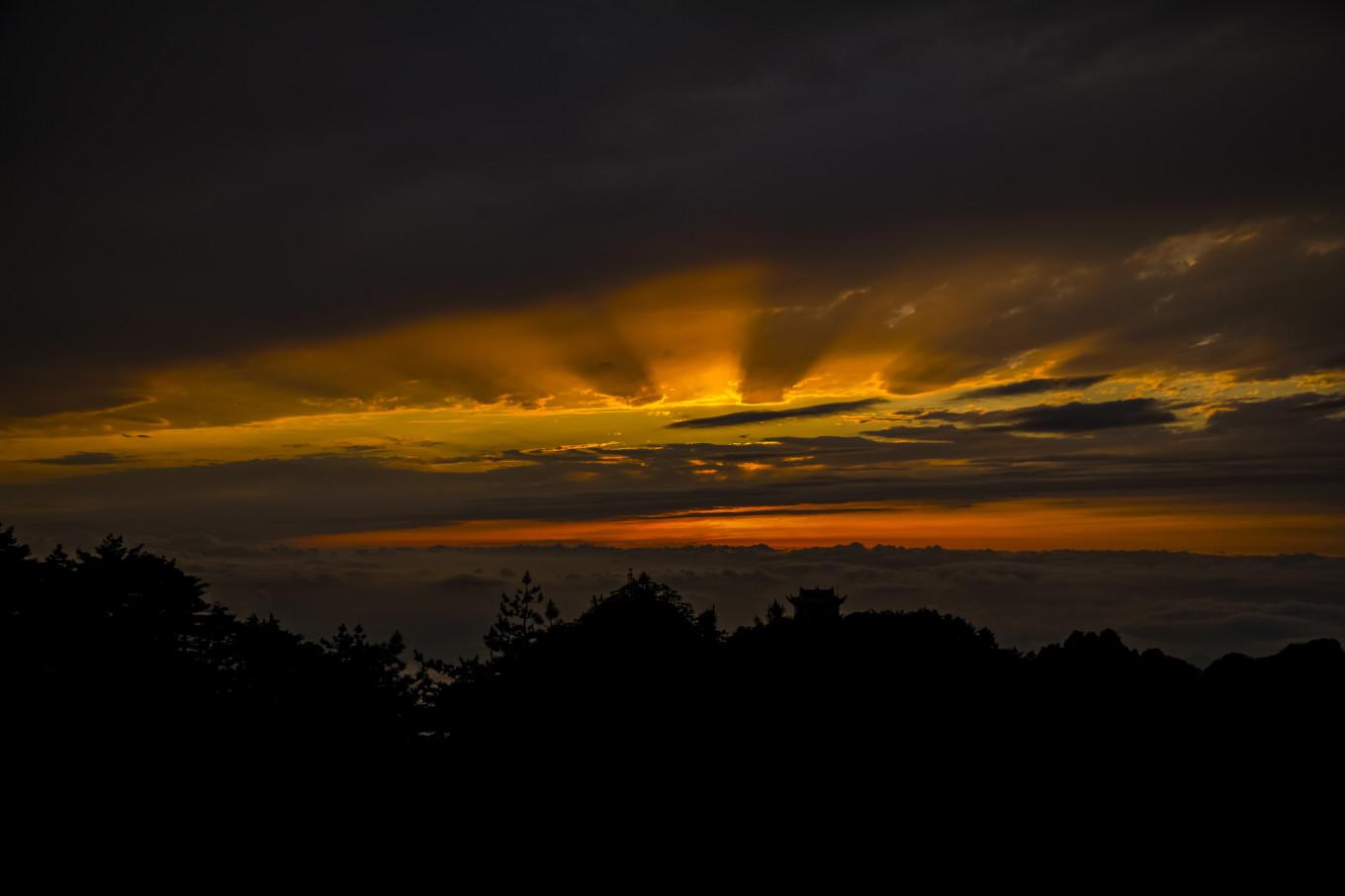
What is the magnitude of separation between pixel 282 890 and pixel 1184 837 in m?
24.8

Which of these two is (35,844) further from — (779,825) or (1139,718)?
(1139,718)

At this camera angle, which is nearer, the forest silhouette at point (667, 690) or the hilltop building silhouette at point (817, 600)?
the forest silhouette at point (667, 690)

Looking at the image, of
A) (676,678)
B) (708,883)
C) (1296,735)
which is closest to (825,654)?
(676,678)

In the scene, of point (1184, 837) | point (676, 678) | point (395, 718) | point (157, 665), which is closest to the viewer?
point (1184, 837)

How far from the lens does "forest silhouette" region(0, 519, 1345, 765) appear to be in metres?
29.0

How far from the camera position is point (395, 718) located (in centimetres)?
4572

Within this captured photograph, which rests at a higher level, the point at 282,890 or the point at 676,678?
the point at 676,678

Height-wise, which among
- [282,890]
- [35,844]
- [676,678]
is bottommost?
[282,890]

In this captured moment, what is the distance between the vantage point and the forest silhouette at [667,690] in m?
29.0

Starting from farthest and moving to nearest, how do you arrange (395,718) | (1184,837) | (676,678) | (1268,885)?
1. (395,718)
2. (676,678)
3. (1184,837)
4. (1268,885)

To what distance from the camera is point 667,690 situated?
116 ft

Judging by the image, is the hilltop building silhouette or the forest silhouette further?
the hilltop building silhouette

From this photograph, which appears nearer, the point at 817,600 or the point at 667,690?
the point at 667,690

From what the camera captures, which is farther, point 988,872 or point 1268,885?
point 988,872
